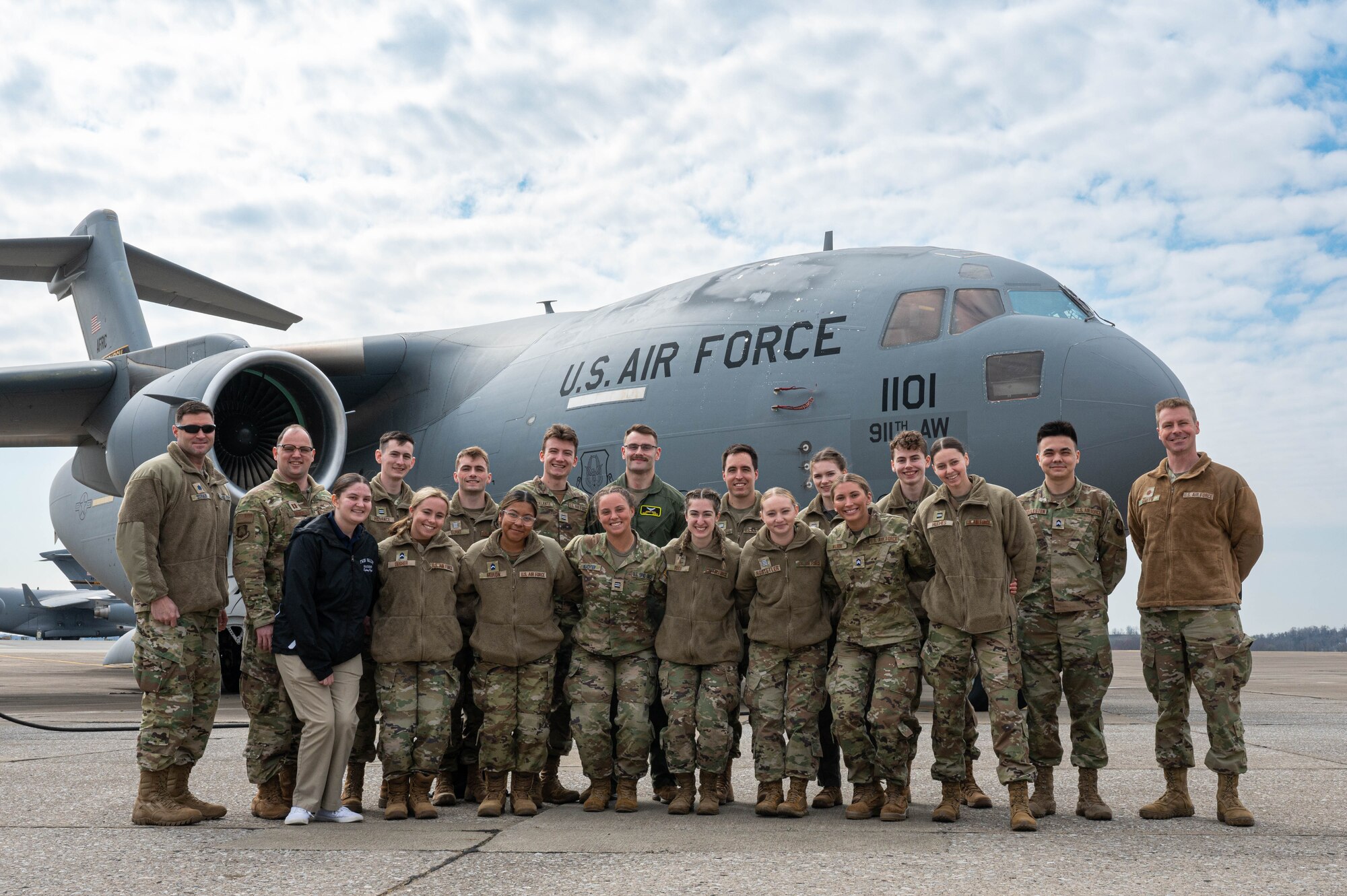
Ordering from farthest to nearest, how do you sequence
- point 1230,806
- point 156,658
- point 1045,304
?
1. point 1045,304
2. point 156,658
3. point 1230,806

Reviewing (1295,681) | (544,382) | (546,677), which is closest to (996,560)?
(546,677)

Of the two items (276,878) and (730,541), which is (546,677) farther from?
(276,878)

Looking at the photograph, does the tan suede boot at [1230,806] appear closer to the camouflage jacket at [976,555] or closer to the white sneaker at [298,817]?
the camouflage jacket at [976,555]

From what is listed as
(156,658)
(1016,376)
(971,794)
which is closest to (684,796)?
(971,794)

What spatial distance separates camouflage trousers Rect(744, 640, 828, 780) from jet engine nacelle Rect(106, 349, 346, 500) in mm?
6738

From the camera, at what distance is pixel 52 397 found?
12.4m

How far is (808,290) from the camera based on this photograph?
30.6ft

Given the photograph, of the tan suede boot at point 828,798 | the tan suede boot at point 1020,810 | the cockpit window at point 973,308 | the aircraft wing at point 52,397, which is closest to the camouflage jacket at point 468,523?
the tan suede boot at point 828,798

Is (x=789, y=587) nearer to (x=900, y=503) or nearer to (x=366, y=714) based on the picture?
(x=900, y=503)

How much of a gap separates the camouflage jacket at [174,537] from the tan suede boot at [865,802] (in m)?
2.99

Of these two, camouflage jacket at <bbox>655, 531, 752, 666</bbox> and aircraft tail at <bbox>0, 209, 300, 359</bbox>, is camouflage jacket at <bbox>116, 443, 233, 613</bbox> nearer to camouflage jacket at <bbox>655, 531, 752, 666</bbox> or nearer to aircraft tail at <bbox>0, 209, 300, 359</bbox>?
camouflage jacket at <bbox>655, 531, 752, 666</bbox>

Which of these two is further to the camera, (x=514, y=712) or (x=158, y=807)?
(x=514, y=712)

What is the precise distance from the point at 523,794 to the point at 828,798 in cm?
142

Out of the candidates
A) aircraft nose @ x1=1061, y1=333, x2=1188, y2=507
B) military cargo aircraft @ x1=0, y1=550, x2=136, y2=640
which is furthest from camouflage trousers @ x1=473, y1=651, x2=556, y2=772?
military cargo aircraft @ x1=0, y1=550, x2=136, y2=640
